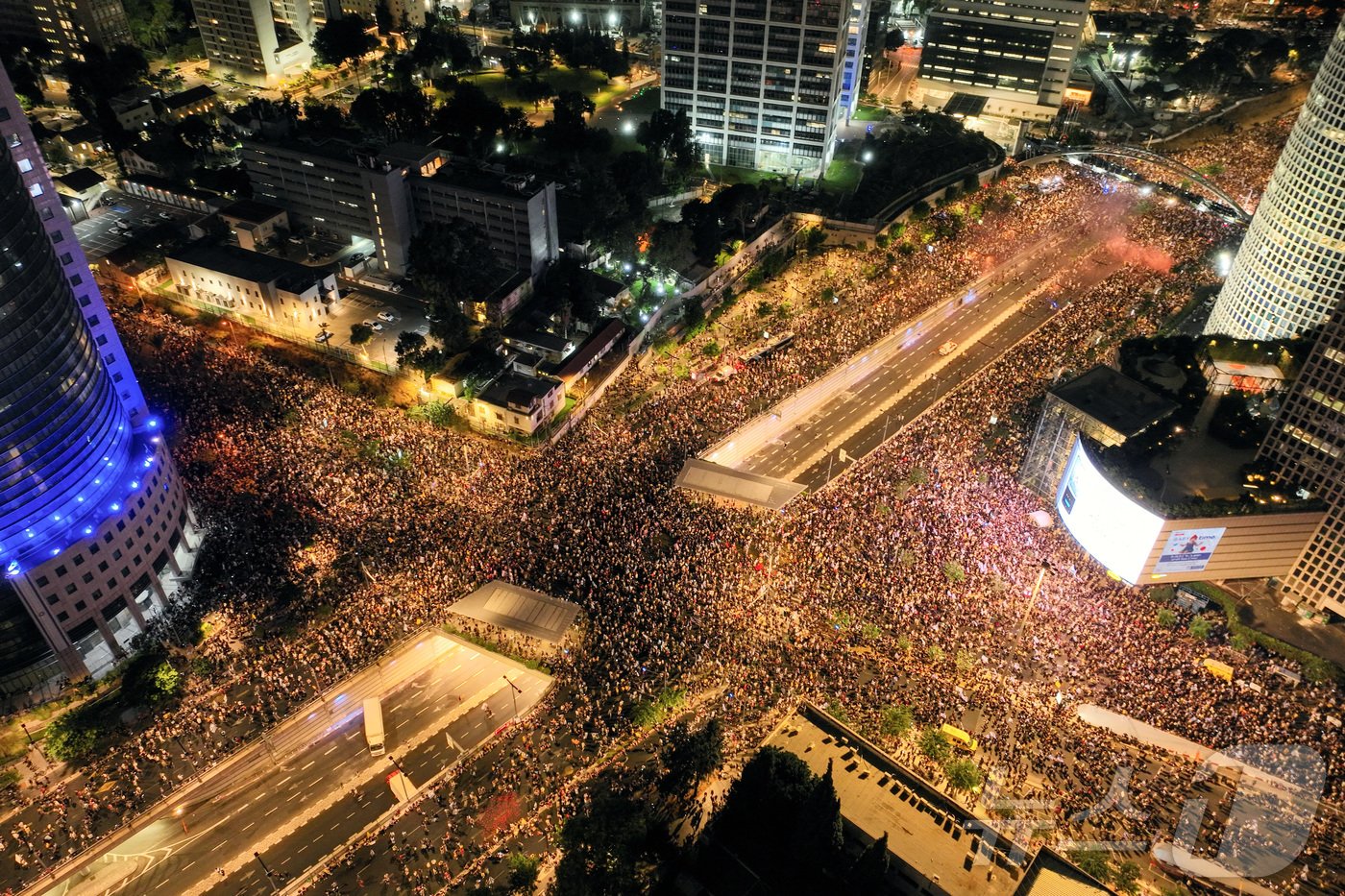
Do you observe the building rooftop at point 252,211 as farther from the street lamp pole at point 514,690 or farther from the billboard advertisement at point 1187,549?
the billboard advertisement at point 1187,549

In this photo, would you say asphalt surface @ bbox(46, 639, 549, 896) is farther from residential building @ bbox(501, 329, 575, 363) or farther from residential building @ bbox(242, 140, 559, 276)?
residential building @ bbox(242, 140, 559, 276)

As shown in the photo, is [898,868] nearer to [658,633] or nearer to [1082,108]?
[658,633]

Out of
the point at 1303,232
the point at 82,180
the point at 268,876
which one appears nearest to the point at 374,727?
the point at 268,876

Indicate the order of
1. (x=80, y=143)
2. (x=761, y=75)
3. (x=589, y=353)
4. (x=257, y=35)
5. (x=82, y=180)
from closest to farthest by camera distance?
1. (x=589, y=353)
2. (x=82, y=180)
3. (x=761, y=75)
4. (x=80, y=143)
5. (x=257, y=35)

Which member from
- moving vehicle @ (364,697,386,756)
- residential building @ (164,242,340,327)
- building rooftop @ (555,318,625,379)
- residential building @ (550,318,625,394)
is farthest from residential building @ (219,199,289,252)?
moving vehicle @ (364,697,386,756)

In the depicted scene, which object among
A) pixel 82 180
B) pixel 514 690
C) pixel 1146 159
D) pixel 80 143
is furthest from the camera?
pixel 1146 159

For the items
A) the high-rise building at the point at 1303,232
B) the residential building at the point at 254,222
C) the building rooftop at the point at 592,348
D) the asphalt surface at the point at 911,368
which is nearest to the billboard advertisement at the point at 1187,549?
the asphalt surface at the point at 911,368

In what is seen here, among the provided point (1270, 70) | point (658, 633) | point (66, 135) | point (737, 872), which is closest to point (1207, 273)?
point (1270, 70)

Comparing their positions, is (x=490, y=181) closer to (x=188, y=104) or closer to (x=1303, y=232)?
(x=188, y=104)
